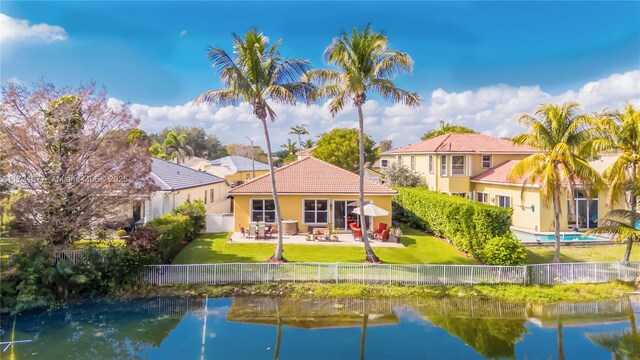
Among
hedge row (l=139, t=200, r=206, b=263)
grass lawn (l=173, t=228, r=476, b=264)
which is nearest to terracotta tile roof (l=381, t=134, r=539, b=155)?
grass lawn (l=173, t=228, r=476, b=264)

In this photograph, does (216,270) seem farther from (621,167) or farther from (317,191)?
(621,167)

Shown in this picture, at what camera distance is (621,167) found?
699 inches

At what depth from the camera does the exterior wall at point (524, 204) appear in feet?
89.7

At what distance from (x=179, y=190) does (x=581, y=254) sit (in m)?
24.9

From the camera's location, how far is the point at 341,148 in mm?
47188

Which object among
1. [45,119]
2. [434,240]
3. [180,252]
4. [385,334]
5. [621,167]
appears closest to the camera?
[385,334]

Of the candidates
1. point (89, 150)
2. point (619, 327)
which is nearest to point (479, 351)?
point (619, 327)

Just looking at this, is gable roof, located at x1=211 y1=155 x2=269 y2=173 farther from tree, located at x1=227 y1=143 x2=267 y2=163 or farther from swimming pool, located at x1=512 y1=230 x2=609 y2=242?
tree, located at x1=227 y1=143 x2=267 y2=163

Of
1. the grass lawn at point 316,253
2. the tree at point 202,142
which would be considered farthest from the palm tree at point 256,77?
the tree at point 202,142

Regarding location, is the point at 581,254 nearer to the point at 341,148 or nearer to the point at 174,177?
the point at 174,177

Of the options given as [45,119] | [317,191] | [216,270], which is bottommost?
[216,270]

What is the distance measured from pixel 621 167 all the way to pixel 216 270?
18023mm

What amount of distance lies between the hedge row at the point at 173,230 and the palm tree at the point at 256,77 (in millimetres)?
6254

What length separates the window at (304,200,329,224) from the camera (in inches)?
1064
